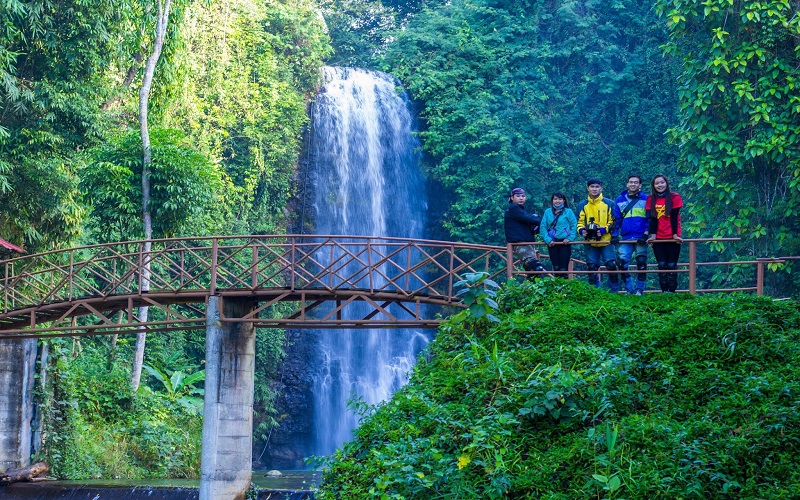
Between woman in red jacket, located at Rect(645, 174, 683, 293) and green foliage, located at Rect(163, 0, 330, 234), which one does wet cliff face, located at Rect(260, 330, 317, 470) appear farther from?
woman in red jacket, located at Rect(645, 174, 683, 293)

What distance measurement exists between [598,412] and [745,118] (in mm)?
14123

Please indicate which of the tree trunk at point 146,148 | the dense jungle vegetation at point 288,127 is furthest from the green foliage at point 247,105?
the tree trunk at point 146,148

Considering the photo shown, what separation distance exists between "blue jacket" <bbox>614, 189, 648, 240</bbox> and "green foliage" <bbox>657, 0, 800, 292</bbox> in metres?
8.59

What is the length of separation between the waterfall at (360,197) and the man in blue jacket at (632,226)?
14.6m

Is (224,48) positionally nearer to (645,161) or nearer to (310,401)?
(310,401)

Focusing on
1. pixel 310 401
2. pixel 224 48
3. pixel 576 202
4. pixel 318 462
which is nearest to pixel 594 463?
pixel 318 462

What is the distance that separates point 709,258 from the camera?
88.2 feet

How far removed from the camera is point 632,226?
11.7 metres

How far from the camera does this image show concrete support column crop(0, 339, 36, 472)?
18.0 meters

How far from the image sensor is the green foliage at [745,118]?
19.2m

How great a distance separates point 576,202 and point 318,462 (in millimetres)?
23995

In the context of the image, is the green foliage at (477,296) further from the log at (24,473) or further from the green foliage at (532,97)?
the green foliage at (532,97)

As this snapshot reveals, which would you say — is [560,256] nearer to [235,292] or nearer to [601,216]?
[601,216]

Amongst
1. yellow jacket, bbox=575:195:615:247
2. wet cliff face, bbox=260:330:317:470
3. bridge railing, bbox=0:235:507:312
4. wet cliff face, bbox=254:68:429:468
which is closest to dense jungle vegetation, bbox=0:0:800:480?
wet cliff face, bbox=260:330:317:470
